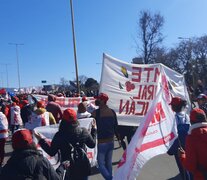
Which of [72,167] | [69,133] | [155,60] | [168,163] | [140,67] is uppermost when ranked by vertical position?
[155,60]

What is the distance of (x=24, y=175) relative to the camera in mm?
3418

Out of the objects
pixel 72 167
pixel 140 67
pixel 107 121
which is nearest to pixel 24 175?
pixel 72 167

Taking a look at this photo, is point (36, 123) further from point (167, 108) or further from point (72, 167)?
point (167, 108)

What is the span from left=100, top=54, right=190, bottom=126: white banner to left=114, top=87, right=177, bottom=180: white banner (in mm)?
3673

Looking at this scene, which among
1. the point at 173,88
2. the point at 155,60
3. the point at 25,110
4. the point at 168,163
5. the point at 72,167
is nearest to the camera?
the point at 72,167

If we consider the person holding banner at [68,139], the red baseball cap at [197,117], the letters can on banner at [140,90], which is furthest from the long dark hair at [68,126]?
the letters can on banner at [140,90]

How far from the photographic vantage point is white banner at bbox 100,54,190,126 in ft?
26.3

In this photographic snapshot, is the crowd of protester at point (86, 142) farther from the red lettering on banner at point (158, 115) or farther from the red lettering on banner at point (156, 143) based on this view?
the red lettering on banner at point (158, 115)

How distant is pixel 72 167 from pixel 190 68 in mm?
55353

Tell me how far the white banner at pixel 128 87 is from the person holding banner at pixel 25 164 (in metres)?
4.72

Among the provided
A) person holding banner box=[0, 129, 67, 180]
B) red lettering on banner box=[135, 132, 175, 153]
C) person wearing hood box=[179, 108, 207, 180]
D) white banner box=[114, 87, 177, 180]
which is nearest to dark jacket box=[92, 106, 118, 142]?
white banner box=[114, 87, 177, 180]

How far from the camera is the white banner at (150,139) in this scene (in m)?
3.52

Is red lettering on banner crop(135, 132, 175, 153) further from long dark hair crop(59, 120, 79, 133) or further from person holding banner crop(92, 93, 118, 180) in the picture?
person holding banner crop(92, 93, 118, 180)

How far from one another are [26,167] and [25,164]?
0.10 feet
